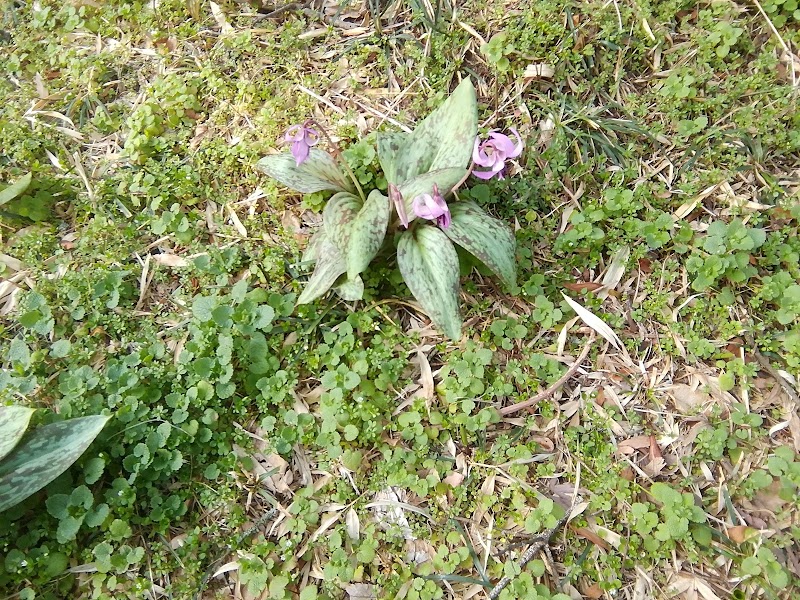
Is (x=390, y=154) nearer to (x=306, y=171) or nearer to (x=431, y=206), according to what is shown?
(x=306, y=171)

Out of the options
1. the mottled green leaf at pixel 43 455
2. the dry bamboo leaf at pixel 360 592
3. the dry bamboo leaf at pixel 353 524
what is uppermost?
the mottled green leaf at pixel 43 455

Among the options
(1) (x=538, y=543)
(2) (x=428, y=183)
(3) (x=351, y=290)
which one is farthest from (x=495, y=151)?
(1) (x=538, y=543)

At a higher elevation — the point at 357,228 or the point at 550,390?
the point at 357,228

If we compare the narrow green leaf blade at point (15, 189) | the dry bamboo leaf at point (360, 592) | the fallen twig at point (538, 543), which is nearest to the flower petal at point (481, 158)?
the fallen twig at point (538, 543)

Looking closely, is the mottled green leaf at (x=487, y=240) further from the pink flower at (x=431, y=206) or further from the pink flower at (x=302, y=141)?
the pink flower at (x=302, y=141)

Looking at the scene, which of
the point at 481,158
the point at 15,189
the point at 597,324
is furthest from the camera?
the point at 15,189

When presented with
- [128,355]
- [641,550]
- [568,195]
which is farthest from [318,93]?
[641,550]

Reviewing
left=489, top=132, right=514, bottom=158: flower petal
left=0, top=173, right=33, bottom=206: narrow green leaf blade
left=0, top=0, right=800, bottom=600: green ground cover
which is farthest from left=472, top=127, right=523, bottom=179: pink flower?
left=0, top=173, right=33, bottom=206: narrow green leaf blade

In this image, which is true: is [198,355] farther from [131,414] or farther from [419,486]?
[419,486]

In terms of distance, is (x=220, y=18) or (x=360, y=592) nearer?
(x=360, y=592)
